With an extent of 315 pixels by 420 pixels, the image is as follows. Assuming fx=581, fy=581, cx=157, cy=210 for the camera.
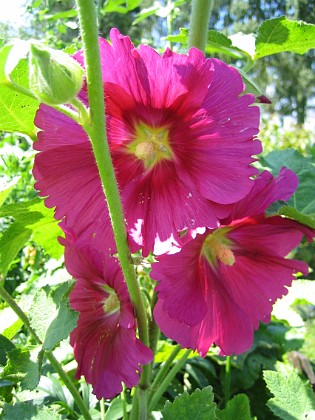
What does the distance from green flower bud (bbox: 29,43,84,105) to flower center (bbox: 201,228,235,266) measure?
275 mm

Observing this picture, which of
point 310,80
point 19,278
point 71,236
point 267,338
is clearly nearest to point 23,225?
point 71,236

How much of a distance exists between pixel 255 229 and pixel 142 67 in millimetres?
201

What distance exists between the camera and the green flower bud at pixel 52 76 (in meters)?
0.37

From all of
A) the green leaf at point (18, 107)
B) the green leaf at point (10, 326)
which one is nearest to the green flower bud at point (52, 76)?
the green leaf at point (18, 107)

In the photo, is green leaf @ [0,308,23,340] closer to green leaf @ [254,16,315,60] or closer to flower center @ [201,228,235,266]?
flower center @ [201,228,235,266]

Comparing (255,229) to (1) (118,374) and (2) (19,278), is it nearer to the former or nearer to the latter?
(1) (118,374)

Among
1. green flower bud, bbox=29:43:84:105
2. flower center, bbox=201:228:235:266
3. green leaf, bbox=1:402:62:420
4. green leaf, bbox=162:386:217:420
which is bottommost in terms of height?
green leaf, bbox=1:402:62:420

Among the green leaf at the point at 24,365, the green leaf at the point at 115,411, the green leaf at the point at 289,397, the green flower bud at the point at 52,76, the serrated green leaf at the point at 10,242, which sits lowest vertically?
the green leaf at the point at 115,411

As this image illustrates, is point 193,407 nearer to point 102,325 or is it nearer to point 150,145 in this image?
point 102,325

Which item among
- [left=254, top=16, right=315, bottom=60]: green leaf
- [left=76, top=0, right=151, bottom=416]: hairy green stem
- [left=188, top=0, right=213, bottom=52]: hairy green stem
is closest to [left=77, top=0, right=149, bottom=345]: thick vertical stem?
[left=76, top=0, right=151, bottom=416]: hairy green stem

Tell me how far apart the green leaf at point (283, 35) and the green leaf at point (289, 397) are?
1.31 feet

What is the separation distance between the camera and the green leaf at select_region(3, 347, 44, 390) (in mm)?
579

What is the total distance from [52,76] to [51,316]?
0.33 m

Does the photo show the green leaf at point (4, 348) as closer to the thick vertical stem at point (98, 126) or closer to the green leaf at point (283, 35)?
the thick vertical stem at point (98, 126)
